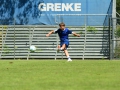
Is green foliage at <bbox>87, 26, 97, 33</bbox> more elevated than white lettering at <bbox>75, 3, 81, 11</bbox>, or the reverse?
white lettering at <bbox>75, 3, 81, 11</bbox>

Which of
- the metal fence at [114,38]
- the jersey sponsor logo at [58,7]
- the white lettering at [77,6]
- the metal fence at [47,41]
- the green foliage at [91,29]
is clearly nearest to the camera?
the metal fence at [114,38]

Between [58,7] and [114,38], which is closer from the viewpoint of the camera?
[114,38]

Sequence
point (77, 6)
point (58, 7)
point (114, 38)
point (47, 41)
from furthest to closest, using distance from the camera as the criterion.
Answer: point (58, 7) < point (77, 6) < point (47, 41) < point (114, 38)

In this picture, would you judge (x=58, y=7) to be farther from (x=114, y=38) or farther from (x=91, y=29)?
(x=114, y=38)

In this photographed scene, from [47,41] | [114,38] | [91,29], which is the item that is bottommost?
[47,41]

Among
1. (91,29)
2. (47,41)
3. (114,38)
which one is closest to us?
(114,38)

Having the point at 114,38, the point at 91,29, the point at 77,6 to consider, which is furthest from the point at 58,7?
the point at 114,38

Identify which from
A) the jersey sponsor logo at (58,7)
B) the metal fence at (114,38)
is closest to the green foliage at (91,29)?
the metal fence at (114,38)

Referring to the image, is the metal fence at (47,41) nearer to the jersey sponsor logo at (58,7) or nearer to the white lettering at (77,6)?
the white lettering at (77,6)

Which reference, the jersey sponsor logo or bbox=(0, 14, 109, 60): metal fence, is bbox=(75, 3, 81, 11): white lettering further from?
bbox=(0, 14, 109, 60): metal fence

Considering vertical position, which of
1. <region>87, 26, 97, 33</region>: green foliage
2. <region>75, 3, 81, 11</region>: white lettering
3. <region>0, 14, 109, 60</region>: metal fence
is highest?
<region>75, 3, 81, 11</region>: white lettering

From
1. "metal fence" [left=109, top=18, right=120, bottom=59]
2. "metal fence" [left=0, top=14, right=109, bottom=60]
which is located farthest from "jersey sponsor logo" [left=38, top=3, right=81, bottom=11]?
"metal fence" [left=109, top=18, right=120, bottom=59]

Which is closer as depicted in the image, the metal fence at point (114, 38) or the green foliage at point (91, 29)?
the metal fence at point (114, 38)

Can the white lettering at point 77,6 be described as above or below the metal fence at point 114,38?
above
